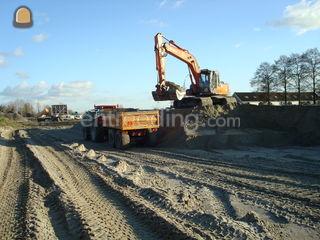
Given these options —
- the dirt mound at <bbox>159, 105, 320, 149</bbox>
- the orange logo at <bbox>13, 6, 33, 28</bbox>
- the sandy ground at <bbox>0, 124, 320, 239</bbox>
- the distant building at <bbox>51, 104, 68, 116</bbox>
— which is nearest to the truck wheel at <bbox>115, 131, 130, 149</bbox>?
the dirt mound at <bbox>159, 105, 320, 149</bbox>

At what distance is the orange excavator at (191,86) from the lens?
24750mm

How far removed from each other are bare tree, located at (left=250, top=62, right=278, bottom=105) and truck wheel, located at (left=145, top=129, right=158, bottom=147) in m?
34.9

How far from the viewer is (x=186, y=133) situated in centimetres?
2077

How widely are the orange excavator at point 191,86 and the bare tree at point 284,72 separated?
89.1 feet

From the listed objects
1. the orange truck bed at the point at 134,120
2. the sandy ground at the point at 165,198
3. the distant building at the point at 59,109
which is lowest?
the sandy ground at the point at 165,198

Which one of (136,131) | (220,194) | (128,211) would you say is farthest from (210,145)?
(128,211)

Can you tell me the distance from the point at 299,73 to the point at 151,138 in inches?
1328

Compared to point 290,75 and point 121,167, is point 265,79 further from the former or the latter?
point 121,167

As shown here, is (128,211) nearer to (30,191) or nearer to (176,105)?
(30,191)

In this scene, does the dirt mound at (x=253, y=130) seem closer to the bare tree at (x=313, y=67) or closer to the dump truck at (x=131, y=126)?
the dump truck at (x=131, y=126)

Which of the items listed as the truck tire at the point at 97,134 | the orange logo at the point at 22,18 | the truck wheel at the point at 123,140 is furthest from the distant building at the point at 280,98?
the orange logo at the point at 22,18

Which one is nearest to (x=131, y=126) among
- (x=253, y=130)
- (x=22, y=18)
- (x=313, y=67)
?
(x=253, y=130)

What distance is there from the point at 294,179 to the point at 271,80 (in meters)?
44.6

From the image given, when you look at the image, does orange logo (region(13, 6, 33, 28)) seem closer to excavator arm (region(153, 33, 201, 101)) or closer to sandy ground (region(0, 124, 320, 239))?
sandy ground (region(0, 124, 320, 239))
